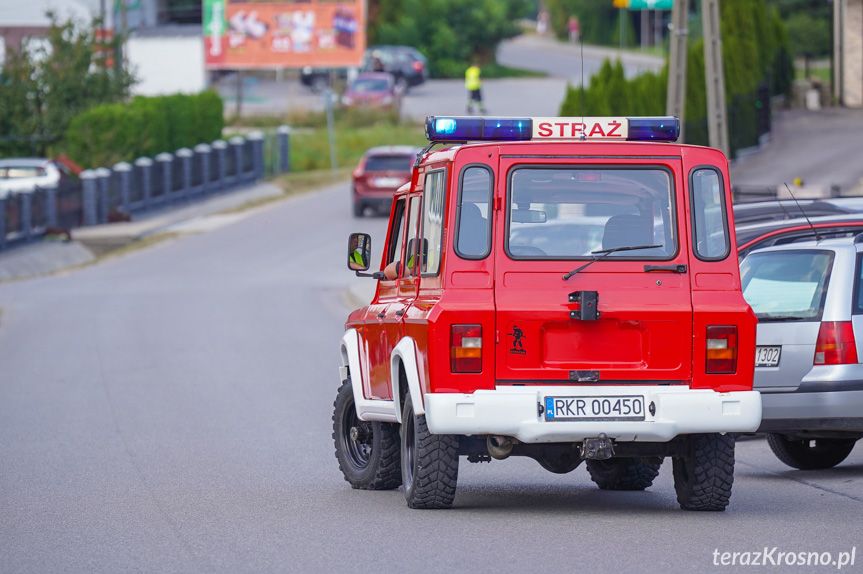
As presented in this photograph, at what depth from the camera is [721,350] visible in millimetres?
7516

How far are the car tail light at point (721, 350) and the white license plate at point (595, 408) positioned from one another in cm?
44

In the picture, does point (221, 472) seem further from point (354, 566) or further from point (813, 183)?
point (813, 183)

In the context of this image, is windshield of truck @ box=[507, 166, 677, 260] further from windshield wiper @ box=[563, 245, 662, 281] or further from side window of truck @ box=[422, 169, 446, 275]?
side window of truck @ box=[422, 169, 446, 275]

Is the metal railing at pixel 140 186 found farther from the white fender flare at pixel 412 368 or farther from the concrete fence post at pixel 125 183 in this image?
the white fender flare at pixel 412 368

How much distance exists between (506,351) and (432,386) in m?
0.42

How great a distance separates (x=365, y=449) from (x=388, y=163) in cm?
2676

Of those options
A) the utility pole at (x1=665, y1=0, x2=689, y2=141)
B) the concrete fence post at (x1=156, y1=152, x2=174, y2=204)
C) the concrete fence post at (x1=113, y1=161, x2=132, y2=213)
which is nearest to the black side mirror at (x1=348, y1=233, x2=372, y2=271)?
the utility pole at (x1=665, y1=0, x2=689, y2=141)

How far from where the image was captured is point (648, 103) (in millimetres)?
36906

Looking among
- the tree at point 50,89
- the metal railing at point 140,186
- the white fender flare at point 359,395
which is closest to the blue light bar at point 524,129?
the white fender flare at point 359,395

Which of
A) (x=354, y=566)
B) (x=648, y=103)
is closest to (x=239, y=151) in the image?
(x=648, y=103)

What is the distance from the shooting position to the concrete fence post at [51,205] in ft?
116

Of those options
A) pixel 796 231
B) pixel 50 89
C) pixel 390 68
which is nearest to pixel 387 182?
pixel 50 89

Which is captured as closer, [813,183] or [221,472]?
[221,472]

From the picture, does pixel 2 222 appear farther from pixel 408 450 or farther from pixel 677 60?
pixel 408 450
